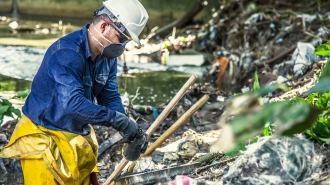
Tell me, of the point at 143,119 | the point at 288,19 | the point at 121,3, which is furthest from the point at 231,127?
the point at 288,19

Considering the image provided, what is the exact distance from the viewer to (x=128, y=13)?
183 inches

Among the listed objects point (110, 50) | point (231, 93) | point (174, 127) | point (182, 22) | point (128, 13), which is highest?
point (128, 13)

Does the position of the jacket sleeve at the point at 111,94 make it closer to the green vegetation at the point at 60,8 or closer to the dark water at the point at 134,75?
the dark water at the point at 134,75

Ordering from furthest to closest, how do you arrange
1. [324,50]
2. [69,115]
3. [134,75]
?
[134,75], [324,50], [69,115]

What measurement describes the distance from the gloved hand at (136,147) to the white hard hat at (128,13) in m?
0.72

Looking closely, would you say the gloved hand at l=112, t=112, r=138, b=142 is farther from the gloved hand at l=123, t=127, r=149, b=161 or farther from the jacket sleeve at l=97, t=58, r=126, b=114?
the jacket sleeve at l=97, t=58, r=126, b=114

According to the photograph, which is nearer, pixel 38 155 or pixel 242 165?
pixel 242 165

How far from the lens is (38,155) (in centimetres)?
464

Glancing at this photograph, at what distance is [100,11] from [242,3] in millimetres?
10621

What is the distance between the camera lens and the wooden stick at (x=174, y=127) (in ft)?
16.8

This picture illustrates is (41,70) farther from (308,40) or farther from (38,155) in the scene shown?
(308,40)

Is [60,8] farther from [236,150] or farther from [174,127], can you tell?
[236,150]

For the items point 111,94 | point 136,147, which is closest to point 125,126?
point 136,147

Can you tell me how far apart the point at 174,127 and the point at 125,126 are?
0.64 meters
